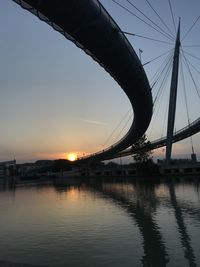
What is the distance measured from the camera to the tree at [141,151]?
12156cm

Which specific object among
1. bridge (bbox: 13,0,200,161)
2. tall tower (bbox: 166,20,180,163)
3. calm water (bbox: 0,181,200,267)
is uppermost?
tall tower (bbox: 166,20,180,163)

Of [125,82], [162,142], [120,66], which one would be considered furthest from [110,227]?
[162,142]

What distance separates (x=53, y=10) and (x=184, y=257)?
15.7 meters

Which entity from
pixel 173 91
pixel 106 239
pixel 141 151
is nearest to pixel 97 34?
pixel 106 239

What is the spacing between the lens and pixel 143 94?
148ft

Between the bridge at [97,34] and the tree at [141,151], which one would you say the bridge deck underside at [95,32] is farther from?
the tree at [141,151]

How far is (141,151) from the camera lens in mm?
122250

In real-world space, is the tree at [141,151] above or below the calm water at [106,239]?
above

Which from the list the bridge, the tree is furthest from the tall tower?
the bridge

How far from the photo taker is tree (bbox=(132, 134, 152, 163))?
12156 centimetres

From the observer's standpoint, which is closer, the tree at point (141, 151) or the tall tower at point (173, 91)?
the tall tower at point (173, 91)

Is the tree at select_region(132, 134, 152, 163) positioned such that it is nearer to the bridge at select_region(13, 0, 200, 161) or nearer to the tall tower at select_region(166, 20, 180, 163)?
the tall tower at select_region(166, 20, 180, 163)

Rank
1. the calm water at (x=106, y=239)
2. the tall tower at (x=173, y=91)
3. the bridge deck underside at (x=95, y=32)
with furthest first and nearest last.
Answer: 1. the tall tower at (x=173, y=91)
2. the bridge deck underside at (x=95, y=32)
3. the calm water at (x=106, y=239)

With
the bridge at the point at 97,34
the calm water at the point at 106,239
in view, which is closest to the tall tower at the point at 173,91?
the bridge at the point at 97,34
